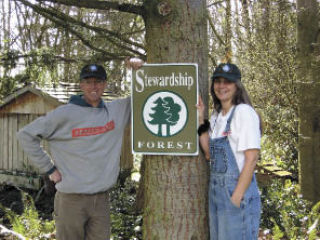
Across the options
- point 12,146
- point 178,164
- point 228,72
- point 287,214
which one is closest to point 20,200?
point 12,146

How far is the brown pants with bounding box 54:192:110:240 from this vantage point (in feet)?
11.4

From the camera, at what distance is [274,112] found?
688 centimetres

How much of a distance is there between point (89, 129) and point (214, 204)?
3.99 feet

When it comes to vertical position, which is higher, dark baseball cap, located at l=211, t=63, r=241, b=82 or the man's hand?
dark baseball cap, located at l=211, t=63, r=241, b=82

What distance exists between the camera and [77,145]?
135 inches

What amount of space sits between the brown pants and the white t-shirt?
126 centimetres

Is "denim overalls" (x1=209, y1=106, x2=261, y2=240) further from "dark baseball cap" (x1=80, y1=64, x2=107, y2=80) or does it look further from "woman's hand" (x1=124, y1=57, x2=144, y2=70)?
"dark baseball cap" (x1=80, y1=64, x2=107, y2=80)

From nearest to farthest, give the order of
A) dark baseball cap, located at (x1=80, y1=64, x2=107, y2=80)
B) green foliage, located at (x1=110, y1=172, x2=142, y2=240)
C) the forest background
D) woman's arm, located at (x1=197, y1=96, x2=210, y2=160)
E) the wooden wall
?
woman's arm, located at (x1=197, y1=96, x2=210, y2=160), dark baseball cap, located at (x1=80, y1=64, x2=107, y2=80), the forest background, green foliage, located at (x1=110, y1=172, x2=142, y2=240), the wooden wall

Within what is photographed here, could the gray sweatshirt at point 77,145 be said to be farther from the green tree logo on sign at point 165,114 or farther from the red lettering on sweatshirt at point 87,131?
the green tree logo on sign at point 165,114

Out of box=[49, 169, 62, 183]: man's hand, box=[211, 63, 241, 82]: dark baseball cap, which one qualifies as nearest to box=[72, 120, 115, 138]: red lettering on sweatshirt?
box=[49, 169, 62, 183]: man's hand

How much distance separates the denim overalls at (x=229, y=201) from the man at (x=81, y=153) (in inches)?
38.0

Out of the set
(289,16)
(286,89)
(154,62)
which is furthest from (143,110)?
(289,16)

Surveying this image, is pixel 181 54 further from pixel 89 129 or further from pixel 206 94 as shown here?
pixel 89 129

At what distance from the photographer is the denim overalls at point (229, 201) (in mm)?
2908
